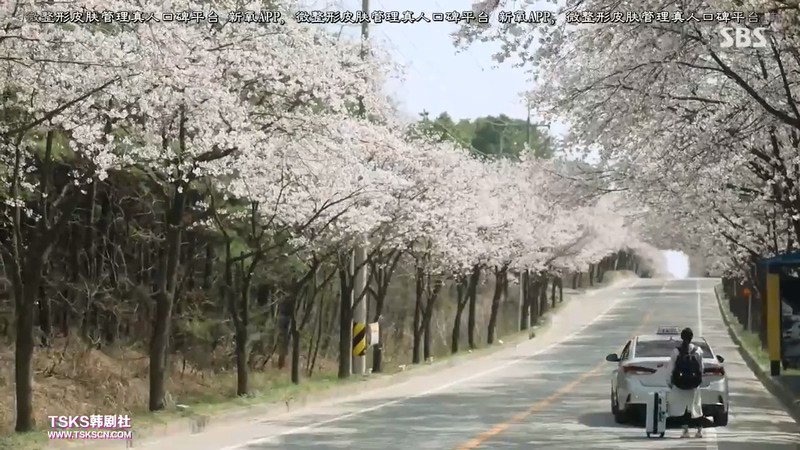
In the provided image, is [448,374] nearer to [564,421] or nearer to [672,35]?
[564,421]

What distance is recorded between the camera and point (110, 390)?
30734 mm

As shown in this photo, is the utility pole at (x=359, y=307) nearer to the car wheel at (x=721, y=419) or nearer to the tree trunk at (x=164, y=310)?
the tree trunk at (x=164, y=310)

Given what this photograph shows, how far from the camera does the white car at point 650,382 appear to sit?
764 inches

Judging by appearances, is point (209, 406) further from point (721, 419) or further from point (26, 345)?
point (721, 419)

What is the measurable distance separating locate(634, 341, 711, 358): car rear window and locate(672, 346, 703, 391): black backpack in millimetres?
2445

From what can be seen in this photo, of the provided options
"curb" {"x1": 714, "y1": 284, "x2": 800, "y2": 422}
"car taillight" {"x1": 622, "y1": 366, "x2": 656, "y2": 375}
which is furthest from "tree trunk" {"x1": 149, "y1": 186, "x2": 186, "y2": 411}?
"curb" {"x1": 714, "y1": 284, "x2": 800, "y2": 422}

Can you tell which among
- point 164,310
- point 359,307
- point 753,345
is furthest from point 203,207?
point 753,345

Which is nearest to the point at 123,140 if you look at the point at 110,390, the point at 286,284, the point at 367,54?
the point at 367,54

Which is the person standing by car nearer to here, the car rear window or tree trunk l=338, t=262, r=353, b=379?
the car rear window

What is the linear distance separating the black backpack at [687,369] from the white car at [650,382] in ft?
3.91

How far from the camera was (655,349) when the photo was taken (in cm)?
2055

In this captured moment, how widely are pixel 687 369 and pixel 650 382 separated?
201 cm

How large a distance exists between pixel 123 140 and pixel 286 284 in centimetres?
2402

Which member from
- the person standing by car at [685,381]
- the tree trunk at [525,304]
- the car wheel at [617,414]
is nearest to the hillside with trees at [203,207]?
the car wheel at [617,414]
